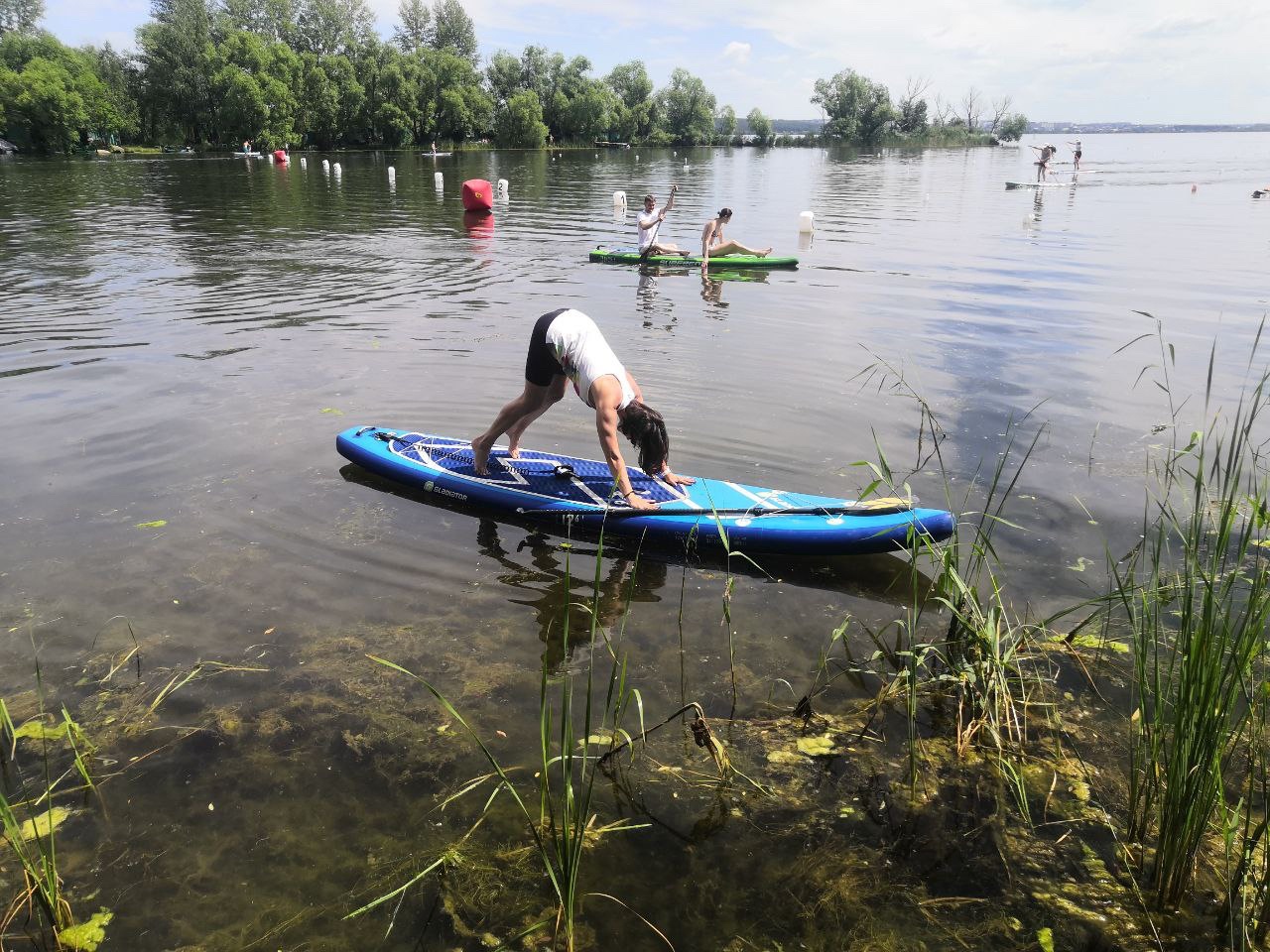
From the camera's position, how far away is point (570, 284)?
16531 millimetres

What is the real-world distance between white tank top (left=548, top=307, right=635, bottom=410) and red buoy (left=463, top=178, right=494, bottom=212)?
22.6m

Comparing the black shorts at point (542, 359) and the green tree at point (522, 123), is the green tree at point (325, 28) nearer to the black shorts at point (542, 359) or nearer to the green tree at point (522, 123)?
the green tree at point (522, 123)

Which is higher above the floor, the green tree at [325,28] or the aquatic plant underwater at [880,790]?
the green tree at [325,28]

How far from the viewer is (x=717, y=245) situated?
62.7ft

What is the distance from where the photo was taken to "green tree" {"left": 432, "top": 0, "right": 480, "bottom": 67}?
99.9 meters

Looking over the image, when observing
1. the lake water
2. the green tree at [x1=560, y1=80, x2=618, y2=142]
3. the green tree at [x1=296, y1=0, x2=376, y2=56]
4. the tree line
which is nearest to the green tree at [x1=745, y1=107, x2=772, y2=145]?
the tree line

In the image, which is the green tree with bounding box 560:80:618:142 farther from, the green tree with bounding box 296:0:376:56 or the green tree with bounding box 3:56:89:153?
the green tree with bounding box 3:56:89:153

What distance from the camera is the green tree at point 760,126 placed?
107 metres

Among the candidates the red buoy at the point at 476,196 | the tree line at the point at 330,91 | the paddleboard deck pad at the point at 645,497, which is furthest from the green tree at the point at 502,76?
the paddleboard deck pad at the point at 645,497

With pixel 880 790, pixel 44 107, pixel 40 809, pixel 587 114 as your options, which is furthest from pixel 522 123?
pixel 880 790

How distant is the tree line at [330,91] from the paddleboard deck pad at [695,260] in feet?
204

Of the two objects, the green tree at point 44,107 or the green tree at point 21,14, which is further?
the green tree at point 21,14

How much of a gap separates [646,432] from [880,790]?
125 inches

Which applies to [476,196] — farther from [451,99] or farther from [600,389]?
[451,99]
